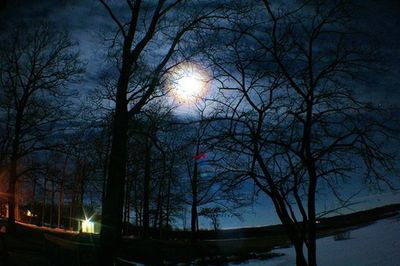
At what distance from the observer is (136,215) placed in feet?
169

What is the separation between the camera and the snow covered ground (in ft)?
52.5

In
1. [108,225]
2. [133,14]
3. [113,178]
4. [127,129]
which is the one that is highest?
[133,14]

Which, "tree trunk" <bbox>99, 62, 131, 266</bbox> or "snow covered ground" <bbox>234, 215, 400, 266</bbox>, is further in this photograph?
"snow covered ground" <bbox>234, 215, 400, 266</bbox>

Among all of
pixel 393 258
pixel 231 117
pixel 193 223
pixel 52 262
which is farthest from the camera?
pixel 193 223

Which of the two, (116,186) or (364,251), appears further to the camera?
(364,251)

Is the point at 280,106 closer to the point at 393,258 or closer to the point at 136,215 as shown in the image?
the point at 393,258

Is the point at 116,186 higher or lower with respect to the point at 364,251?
higher

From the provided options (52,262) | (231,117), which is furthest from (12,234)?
(231,117)

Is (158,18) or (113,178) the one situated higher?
(158,18)

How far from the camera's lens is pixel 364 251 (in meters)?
18.6

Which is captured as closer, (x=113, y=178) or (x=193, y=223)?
(x=113, y=178)

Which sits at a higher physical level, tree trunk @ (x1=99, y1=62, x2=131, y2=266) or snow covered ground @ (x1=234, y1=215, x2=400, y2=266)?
tree trunk @ (x1=99, y1=62, x2=131, y2=266)

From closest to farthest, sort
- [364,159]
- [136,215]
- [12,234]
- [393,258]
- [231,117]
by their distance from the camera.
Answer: [364,159], [231,117], [393,258], [12,234], [136,215]

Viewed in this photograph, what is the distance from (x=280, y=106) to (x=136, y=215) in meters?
42.5
